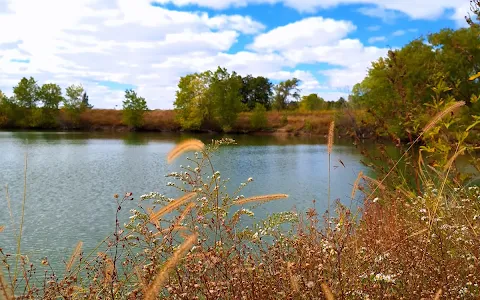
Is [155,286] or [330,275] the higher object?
[155,286]

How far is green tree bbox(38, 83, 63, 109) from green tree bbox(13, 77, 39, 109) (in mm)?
773

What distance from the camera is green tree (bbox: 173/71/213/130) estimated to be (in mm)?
53688

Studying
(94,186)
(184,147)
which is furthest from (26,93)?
(184,147)

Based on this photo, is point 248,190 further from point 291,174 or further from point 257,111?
point 257,111

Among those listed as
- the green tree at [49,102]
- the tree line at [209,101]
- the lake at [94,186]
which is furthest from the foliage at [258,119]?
the lake at [94,186]

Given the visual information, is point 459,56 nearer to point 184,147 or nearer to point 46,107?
point 184,147

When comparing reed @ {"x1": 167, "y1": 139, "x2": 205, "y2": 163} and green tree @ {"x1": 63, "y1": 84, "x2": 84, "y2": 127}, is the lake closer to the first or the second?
reed @ {"x1": 167, "y1": 139, "x2": 205, "y2": 163}

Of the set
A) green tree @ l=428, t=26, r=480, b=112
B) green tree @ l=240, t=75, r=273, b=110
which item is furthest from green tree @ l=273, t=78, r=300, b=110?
green tree @ l=428, t=26, r=480, b=112

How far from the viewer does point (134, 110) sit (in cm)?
5800

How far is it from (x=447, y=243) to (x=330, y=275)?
4.18ft

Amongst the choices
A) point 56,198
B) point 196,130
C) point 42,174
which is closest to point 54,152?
point 42,174

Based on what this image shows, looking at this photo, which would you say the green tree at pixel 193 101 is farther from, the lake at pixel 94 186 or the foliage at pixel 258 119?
the lake at pixel 94 186

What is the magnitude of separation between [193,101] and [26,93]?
22.9m

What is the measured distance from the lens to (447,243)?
11.6 ft
